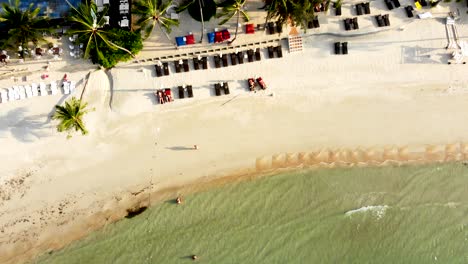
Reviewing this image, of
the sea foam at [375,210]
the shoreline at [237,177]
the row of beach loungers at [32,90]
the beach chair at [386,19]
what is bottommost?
the sea foam at [375,210]

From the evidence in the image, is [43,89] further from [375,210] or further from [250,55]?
[375,210]

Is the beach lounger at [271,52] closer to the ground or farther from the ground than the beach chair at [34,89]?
farther from the ground

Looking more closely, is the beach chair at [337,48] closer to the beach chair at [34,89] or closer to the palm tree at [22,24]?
the palm tree at [22,24]

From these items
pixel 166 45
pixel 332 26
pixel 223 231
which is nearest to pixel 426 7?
pixel 332 26

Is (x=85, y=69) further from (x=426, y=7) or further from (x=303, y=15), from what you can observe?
(x=426, y=7)

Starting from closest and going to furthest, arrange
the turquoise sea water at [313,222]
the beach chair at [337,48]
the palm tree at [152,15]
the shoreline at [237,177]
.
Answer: the palm tree at [152,15] < the shoreline at [237,177] < the turquoise sea water at [313,222] < the beach chair at [337,48]

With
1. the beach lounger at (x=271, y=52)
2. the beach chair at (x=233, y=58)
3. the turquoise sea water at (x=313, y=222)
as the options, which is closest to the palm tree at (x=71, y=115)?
the turquoise sea water at (x=313, y=222)
